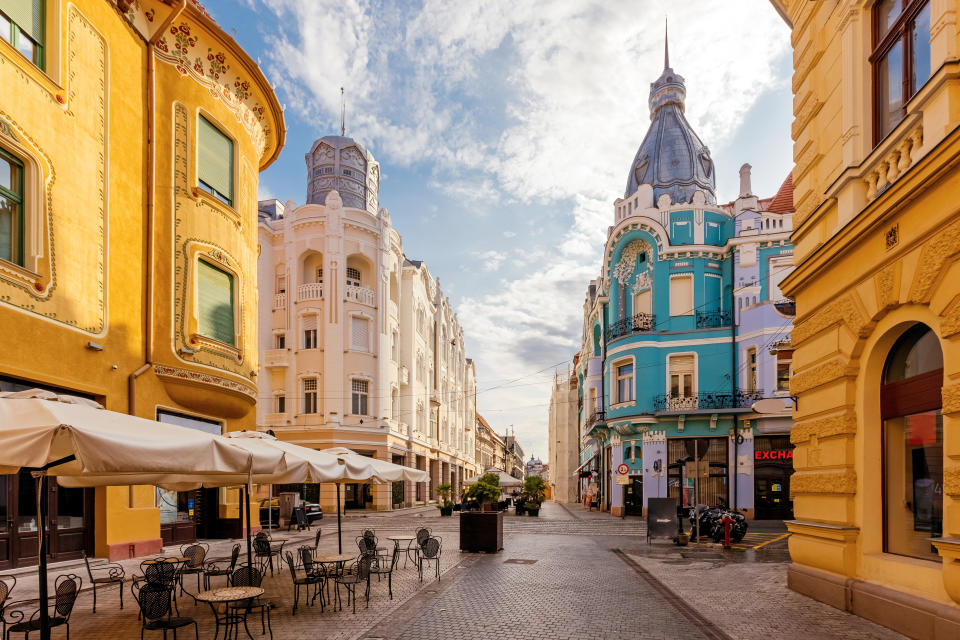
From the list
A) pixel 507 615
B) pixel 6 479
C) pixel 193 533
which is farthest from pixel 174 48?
pixel 507 615

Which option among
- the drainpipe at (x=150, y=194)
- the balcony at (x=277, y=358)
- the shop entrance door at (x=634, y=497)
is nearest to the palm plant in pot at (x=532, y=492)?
the shop entrance door at (x=634, y=497)

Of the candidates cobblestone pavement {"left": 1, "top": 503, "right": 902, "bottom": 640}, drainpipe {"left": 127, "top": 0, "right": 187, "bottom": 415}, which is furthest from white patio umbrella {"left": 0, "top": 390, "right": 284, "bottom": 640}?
drainpipe {"left": 127, "top": 0, "right": 187, "bottom": 415}

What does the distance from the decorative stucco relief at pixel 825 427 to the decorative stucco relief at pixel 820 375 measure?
531 millimetres

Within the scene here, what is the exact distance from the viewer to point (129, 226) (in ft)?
49.5

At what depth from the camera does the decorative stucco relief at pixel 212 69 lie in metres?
16.7

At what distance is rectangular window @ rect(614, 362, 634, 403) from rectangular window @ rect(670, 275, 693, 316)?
136 inches

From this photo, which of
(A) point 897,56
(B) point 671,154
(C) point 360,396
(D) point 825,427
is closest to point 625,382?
(B) point 671,154

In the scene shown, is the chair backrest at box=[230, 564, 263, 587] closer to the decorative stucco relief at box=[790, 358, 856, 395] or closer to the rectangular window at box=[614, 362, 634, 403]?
the decorative stucco relief at box=[790, 358, 856, 395]

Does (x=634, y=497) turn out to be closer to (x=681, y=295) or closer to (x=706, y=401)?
(x=706, y=401)

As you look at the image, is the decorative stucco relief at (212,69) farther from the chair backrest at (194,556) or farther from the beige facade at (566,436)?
the beige facade at (566,436)

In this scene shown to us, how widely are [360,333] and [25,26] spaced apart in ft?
89.3

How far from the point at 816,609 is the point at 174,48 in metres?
17.4

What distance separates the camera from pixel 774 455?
30766 mm

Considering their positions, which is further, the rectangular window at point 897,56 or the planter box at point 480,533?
the planter box at point 480,533
